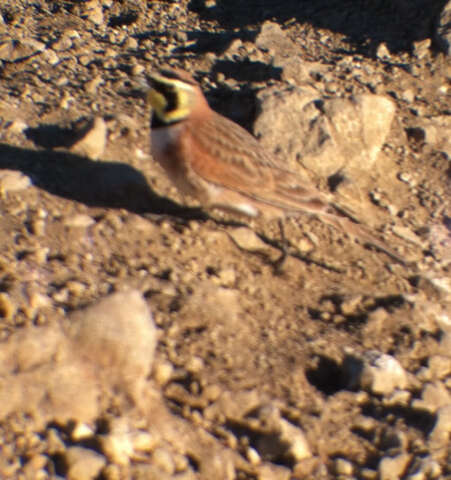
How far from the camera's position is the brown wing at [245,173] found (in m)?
5.14

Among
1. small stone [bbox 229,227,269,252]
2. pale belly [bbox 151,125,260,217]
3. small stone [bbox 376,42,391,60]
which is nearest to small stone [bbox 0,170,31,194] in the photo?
pale belly [bbox 151,125,260,217]

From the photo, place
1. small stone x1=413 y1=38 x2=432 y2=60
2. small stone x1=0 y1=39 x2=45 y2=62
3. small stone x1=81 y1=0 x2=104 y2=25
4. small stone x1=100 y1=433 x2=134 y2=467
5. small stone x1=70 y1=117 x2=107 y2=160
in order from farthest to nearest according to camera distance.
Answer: small stone x1=81 y1=0 x2=104 y2=25
small stone x1=413 y1=38 x2=432 y2=60
small stone x1=0 y1=39 x2=45 y2=62
small stone x1=70 y1=117 x2=107 y2=160
small stone x1=100 y1=433 x2=134 y2=467

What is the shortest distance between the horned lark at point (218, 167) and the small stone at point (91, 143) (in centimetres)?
65

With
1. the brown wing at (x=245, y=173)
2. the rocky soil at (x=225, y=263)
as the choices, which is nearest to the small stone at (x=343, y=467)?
the rocky soil at (x=225, y=263)

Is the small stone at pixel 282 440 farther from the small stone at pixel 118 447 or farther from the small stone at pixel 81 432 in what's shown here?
the small stone at pixel 81 432

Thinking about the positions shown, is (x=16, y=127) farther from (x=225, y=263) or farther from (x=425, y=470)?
(x=425, y=470)

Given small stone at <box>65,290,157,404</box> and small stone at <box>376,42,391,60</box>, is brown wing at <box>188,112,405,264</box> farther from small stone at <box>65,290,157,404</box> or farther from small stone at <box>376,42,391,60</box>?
small stone at <box>376,42,391,60</box>

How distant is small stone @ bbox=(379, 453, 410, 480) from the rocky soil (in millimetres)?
14

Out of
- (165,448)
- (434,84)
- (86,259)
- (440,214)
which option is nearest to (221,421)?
(165,448)

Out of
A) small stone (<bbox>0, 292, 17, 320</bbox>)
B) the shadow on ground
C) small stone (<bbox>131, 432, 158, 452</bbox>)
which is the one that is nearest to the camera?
small stone (<bbox>131, 432, 158, 452</bbox>)

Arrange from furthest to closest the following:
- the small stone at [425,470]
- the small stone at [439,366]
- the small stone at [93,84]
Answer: the small stone at [93,84]
the small stone at [439,366]
the small stone at [425,470]

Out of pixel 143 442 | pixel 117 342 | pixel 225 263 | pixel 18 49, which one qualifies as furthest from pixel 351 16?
pixel 143 442

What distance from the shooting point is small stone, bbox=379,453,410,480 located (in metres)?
3.41

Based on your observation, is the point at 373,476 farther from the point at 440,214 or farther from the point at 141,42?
the point at 141,42
